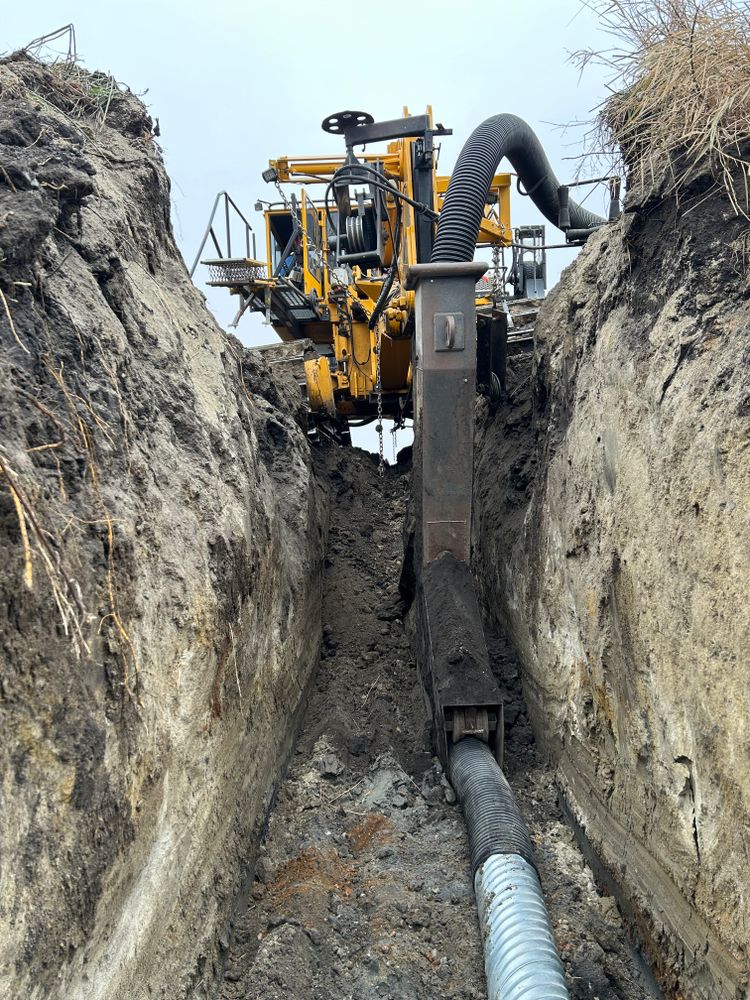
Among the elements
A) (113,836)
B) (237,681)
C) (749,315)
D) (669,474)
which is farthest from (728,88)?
(113,836)

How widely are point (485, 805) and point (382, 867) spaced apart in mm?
684

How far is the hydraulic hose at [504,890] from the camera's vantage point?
346 cm

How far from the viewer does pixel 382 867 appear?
461 cm

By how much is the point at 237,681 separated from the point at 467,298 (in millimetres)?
3719

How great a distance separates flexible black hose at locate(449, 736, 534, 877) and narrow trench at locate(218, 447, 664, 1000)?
17 cm

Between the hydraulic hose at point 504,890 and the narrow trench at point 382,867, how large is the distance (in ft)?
0.59

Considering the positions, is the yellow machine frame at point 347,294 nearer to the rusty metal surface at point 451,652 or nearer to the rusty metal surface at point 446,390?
the rusty metal surface at point 446,390

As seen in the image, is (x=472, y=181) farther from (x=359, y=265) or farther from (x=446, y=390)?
(x=359, y=265)

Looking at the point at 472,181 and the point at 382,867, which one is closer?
the point at 382,867

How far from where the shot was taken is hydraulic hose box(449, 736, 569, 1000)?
346cm

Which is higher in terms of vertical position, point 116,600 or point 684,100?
point 684,100

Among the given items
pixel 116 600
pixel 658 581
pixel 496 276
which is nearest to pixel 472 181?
pixel 496 276

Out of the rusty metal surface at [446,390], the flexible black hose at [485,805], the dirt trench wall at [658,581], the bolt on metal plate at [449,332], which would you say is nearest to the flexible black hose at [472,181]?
the rusty metal surface at [446,390]

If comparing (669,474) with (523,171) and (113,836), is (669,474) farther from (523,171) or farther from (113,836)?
(523,171)
